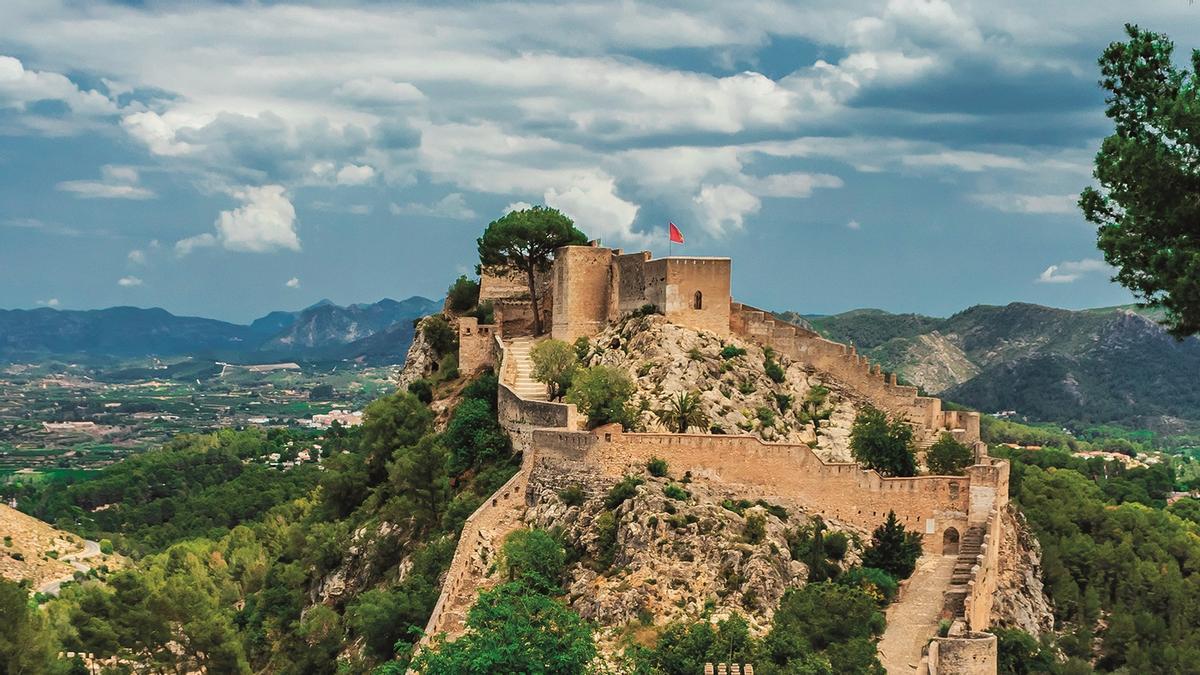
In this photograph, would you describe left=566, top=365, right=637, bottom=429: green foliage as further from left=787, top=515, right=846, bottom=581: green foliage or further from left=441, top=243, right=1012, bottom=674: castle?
left=787, top=515, right=846, bottom=581: green foliage

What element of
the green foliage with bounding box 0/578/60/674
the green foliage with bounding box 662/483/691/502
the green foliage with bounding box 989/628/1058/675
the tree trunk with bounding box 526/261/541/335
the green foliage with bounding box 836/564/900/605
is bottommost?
the green foliage with bounding box 0/578/60/674

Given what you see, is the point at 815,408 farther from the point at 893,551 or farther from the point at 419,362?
the point at 419,362

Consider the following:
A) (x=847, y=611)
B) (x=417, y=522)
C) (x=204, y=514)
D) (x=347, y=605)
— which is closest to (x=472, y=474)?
(x=417, y=522)

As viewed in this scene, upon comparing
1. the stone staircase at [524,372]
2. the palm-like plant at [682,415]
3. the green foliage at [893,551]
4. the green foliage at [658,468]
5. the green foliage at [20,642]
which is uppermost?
the stone staircase at [524,372]

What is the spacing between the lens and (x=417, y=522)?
162ft

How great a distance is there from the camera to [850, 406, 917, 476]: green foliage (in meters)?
44.6

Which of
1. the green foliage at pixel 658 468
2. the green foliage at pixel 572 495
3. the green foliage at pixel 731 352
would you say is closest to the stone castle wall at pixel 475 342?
the green foliage at pixel 731 352

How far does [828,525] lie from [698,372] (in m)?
9.33

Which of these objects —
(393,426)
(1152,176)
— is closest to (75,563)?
(393,426)

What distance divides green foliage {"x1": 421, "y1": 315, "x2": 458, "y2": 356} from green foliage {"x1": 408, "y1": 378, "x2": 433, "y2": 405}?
4.38 metres

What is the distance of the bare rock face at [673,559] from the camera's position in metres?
36.8

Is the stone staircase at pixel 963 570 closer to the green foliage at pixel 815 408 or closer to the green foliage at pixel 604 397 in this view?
the green foliage at pixel 815 408

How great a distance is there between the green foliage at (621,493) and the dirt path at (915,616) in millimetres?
8583

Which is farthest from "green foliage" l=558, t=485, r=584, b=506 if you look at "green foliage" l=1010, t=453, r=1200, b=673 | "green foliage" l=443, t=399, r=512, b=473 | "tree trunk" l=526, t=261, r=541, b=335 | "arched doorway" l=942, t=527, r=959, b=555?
"green foliage" l=1010, t=453, r=1200, b=673
